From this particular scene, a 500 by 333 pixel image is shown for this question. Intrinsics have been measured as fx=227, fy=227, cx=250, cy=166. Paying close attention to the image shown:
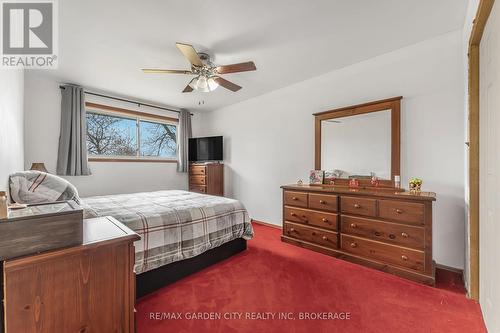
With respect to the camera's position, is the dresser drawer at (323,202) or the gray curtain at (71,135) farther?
the gray curtain at (71,135)

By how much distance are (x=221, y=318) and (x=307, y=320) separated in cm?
63

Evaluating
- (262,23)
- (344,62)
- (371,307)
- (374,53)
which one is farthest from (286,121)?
(371,307)

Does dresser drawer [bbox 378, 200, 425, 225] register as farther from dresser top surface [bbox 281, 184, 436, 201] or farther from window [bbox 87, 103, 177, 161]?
window [bbox 87, 103, 177, 161]

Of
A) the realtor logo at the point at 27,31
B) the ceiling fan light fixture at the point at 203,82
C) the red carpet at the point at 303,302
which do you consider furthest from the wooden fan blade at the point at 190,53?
the red carpet at the point at 303,302

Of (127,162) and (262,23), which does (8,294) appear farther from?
(127,162)

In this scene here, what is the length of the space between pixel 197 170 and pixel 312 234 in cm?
289

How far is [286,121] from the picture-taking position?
3928 millimetres

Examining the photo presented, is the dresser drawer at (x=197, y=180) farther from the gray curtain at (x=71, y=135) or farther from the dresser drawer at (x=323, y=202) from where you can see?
the dresser drawer at (x=323, y=202)

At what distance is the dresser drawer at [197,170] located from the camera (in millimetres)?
4789

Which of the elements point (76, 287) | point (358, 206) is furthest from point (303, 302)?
point (76, 287)

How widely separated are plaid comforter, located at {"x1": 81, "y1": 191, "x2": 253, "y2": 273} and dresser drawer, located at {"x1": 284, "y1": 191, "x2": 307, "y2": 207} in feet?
2.33

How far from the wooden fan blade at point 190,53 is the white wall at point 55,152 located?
8.76ft

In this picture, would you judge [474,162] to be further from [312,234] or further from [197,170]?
[197,170]

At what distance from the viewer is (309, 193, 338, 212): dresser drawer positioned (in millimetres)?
2771
